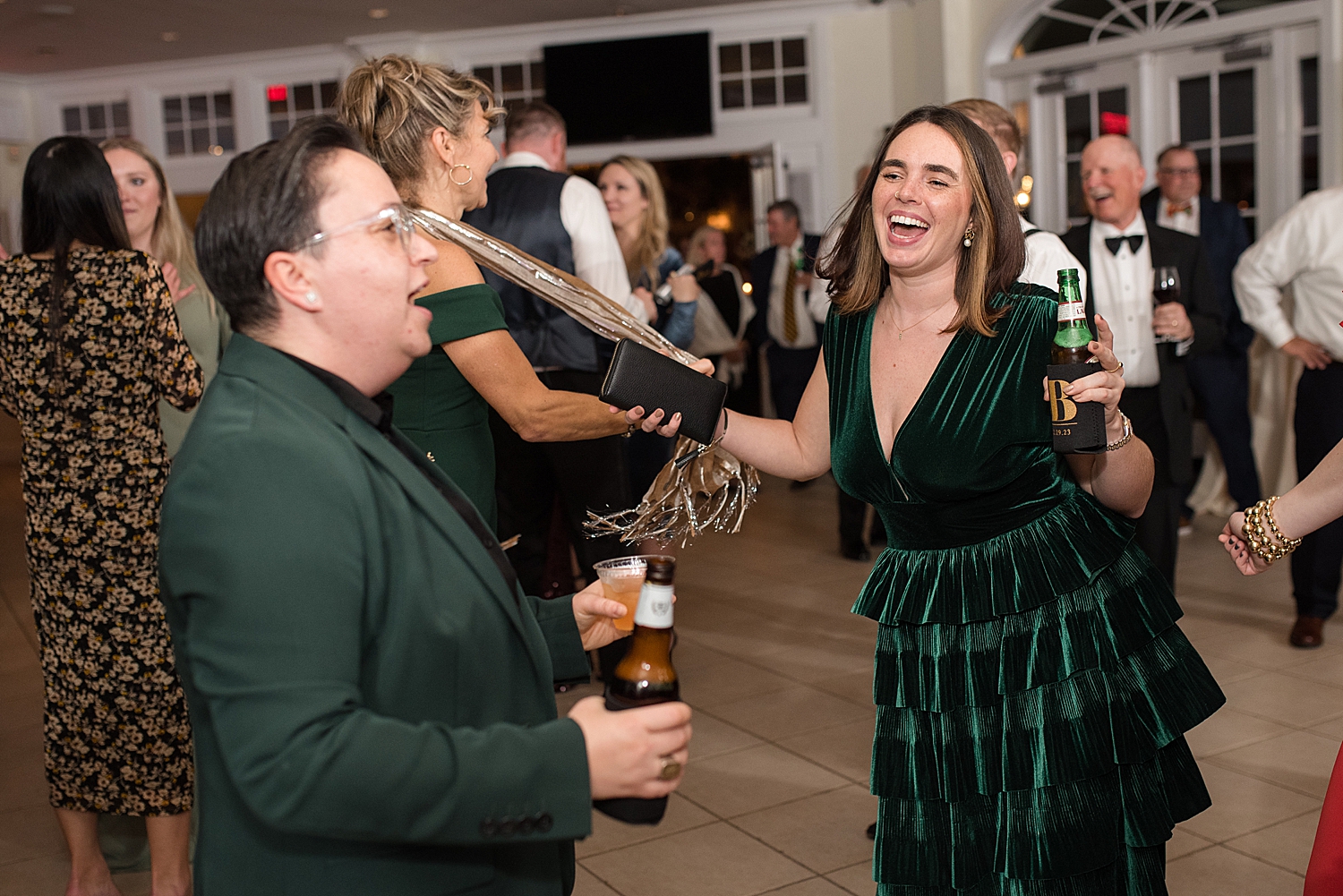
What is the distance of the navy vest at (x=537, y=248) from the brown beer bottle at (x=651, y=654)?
8.51ft

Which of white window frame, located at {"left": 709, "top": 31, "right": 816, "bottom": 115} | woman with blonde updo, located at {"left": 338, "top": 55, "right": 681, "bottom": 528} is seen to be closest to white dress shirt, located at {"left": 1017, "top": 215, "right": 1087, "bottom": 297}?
woman with blonde updo, located at {"left": 338, "top": 55, "right": 681, "bottom": 528}

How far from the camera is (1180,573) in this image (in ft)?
17.7

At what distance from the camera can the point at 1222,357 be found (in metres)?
6.14

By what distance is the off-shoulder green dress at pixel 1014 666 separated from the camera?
6.51 feet

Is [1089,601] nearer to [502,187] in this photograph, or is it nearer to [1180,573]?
[502,187]

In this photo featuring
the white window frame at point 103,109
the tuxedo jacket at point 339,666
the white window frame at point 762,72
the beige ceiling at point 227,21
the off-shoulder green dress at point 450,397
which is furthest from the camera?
the white window frame at point 103,109

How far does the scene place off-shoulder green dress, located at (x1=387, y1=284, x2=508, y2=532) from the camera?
2.08m

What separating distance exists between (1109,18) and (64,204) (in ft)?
23.2

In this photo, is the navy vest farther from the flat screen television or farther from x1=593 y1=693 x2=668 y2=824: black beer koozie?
the flat screen television

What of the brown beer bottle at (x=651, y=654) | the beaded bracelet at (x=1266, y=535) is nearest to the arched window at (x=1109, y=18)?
the beaded bracelet at (x=1266, y=535)

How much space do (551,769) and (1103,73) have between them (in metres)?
7.95

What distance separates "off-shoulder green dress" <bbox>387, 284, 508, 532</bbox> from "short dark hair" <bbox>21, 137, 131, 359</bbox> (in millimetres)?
975

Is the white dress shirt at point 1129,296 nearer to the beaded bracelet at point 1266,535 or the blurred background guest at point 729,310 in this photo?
the beaded bracelet at point 1266,535

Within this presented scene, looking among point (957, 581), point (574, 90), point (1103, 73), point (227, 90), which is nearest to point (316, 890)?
point (957, 581)
